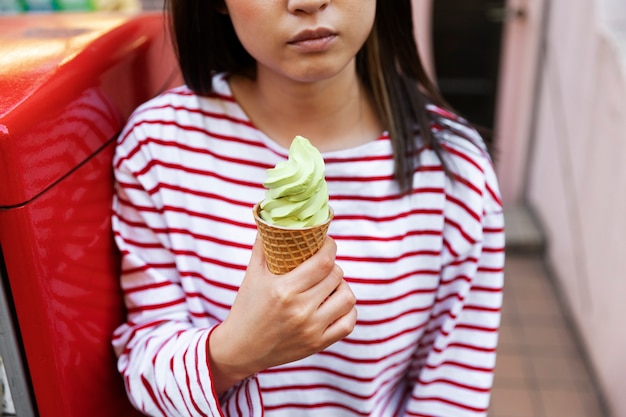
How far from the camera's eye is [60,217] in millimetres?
944

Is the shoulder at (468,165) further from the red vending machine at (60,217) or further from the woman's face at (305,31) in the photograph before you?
the red vending machine at (60,217)

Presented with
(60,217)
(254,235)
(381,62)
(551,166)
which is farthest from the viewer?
(551,166)

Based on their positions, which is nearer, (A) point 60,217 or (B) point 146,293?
(A) point 60,217

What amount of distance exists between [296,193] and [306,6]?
27 centimetres

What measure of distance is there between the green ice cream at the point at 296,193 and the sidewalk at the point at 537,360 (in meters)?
1.96

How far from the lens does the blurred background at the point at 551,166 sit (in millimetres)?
2445

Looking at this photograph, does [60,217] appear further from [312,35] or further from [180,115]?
[312,35]

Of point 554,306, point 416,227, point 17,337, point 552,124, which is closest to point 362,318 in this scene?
point 416,227

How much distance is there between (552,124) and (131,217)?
116 inches

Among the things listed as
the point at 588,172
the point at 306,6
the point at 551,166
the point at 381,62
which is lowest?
the point at 551,166

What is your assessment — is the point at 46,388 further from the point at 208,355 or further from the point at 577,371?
the point at 577,371

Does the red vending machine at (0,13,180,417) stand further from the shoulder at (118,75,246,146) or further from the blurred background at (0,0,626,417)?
the blurred background at (0,0,626,417)

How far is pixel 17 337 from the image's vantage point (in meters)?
0.94

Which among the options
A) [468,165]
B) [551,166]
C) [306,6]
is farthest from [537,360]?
[306,6]
